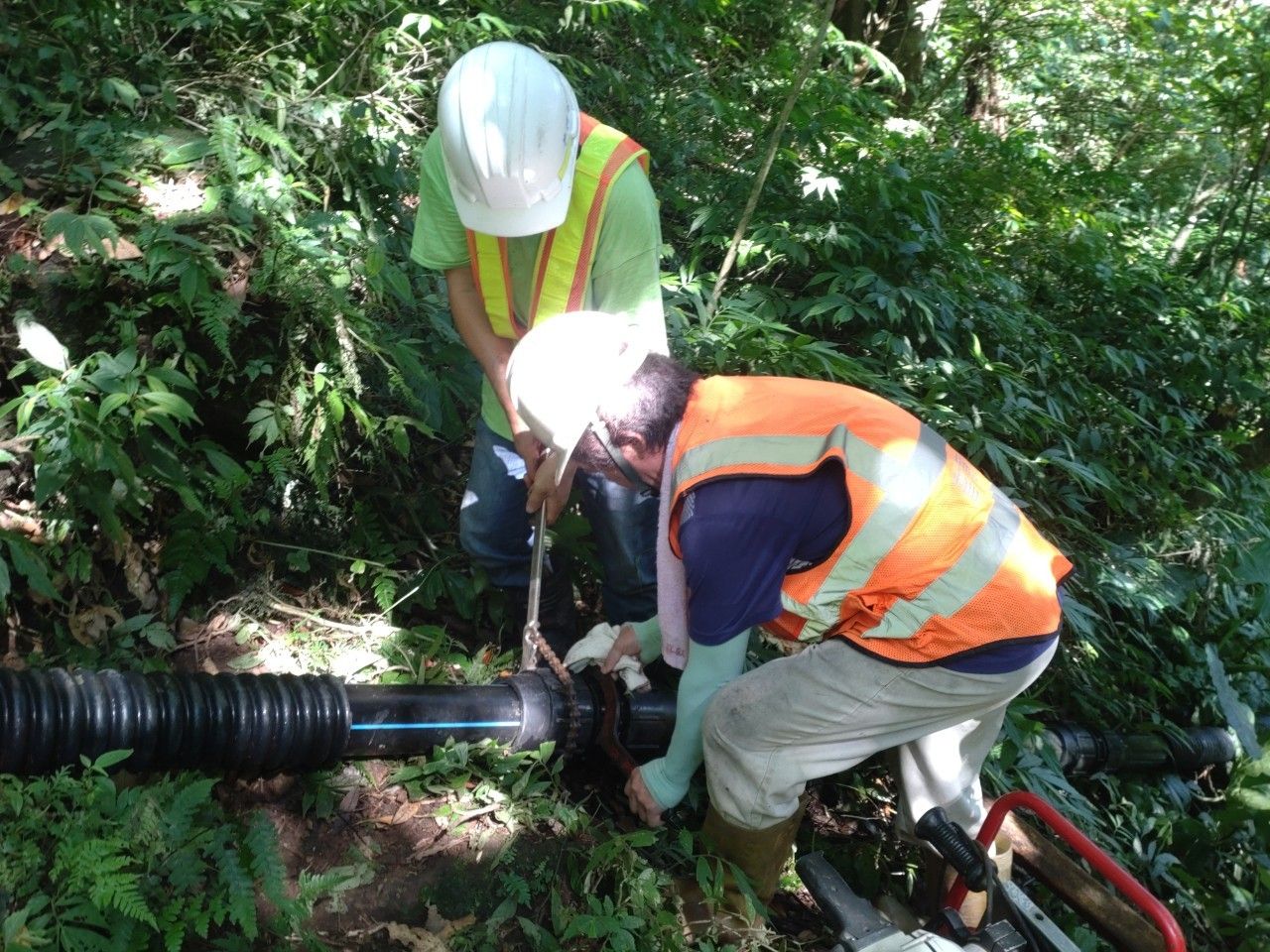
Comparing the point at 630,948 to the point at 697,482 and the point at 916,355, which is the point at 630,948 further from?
the point at 916,355

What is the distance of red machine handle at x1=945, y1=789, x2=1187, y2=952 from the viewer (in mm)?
2436

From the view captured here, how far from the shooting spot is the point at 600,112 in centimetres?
582

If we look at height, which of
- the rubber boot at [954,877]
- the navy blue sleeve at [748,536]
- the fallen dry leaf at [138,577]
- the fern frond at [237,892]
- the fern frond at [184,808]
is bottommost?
the rubber boot at [954,877]

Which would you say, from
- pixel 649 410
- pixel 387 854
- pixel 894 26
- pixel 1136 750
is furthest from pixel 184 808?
pixel 894 26

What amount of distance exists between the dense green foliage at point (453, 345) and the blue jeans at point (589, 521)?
0.30 meters

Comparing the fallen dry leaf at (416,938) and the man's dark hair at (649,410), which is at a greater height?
the man's dark hair at (649,410)

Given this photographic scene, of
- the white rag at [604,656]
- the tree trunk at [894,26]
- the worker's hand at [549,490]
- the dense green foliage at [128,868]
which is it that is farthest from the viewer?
the tree trunk at [894,26]

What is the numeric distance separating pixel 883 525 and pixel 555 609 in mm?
1684

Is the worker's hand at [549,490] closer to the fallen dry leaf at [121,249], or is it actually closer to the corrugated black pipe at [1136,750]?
the fallen dry leaf at [121,249]

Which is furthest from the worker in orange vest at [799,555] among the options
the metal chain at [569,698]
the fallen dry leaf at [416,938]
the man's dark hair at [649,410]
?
the fallen dry leaf at [416,938]

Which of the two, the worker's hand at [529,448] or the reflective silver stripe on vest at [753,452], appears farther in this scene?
the worker's hand at [529,448]

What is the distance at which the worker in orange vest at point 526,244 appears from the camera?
2.85 m

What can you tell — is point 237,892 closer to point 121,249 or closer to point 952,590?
point 952,590

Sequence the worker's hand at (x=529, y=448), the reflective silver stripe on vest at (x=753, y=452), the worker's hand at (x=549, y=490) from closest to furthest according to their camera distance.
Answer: the reflective silver stripe on vest at (x=753, y=452) → the worker's hand at (x=549, y=490) → the worker's hand at (x=529, y=448)
